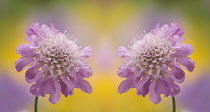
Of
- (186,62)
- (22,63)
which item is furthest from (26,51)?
(186,62)

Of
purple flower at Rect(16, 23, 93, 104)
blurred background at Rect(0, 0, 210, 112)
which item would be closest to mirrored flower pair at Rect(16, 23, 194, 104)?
purple flower at Rect(16, 23, 93, 104)

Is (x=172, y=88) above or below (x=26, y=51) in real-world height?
below

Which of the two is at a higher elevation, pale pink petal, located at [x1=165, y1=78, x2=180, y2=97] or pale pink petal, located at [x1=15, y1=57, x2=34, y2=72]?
pale pink petal, located at [x1=15, y1=57, x2=34, y2=72]

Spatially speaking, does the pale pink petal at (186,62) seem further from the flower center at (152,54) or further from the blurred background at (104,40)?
the blurred background at (104,40)

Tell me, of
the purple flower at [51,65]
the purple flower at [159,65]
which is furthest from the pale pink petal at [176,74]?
the purple flower at [51,65]

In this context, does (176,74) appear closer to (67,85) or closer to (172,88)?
(172,88)

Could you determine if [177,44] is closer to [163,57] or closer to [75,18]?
[163,57]

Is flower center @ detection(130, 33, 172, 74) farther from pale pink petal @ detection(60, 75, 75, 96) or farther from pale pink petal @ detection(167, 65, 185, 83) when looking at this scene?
pale pink petal @ detection(60, 75, 75, 96)

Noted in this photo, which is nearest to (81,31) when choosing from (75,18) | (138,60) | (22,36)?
(75,18)
